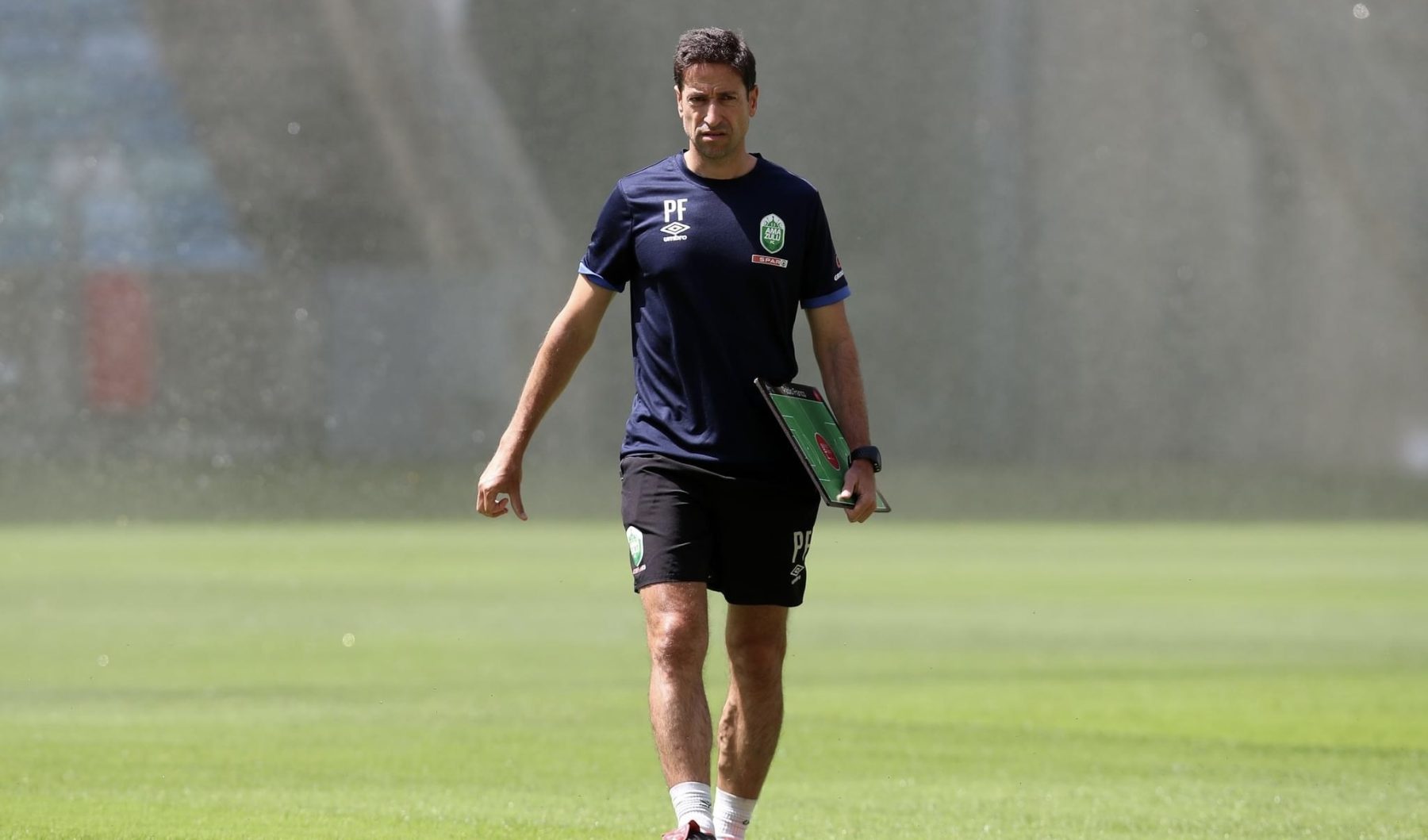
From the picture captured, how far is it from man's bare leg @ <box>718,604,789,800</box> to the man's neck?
33.8 inches

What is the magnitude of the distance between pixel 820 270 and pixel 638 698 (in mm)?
3577

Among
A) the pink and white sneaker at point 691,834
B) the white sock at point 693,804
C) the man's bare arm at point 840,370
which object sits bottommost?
the pink and white sneaker at point 691,834

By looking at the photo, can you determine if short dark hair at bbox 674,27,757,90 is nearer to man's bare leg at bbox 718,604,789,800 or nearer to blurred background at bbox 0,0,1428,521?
man's bare leg at bbox 718,604,789,800

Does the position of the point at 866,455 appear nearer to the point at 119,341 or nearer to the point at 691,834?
the point at 691,834

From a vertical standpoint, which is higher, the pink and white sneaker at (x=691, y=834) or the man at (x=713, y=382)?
the man at (x=713, y=382)

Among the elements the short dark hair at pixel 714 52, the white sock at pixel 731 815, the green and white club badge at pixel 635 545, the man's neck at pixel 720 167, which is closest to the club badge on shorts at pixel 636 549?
the green and white club badge at pixel 635 545

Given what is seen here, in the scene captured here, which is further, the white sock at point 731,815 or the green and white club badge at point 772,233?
the white sock at point 731,815

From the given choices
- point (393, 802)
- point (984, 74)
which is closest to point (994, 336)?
point (984, 74)

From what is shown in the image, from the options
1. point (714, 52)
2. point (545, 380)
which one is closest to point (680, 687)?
point (545, 380)

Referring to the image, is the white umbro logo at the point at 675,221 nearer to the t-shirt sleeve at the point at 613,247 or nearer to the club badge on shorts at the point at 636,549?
the t-shirt sleeve at the point at 613,247

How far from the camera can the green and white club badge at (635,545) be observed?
13.2ft

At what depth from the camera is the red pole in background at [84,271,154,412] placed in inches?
720

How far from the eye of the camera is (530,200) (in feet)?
63.4

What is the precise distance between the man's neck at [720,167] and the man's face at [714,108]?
0.07 feet
